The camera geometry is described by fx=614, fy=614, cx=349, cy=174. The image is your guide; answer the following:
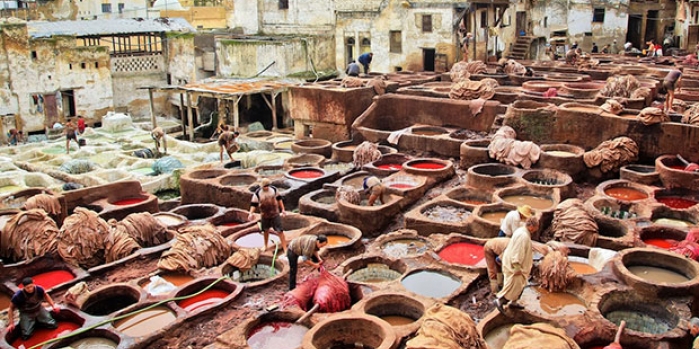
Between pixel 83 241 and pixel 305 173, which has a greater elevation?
pixel 305 173

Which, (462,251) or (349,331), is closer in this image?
(349,331)

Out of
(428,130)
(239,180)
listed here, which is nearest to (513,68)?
(428,130)

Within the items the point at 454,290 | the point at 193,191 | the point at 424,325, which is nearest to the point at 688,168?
the point at 454,290

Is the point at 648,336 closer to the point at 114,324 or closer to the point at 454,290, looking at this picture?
the point at 454,290

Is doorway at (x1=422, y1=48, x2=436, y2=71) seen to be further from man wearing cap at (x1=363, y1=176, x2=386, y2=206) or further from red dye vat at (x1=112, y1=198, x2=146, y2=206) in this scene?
red dye vat at (x1=112, y1=198, x2=146, y2=206)

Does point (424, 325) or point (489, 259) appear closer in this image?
point (424, 325)

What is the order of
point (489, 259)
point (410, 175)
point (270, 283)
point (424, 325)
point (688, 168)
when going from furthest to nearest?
1. point (410, 175)
2. point (688, 168)
3. point (270, 283)
4. point (489, 259)
5. point (424, 325)

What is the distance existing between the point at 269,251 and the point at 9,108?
20359 mm

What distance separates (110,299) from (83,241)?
143 cm

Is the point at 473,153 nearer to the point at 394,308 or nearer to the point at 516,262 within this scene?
the point at 394,308

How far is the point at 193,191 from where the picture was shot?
13.6 m

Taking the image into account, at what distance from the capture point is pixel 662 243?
924 centimetres

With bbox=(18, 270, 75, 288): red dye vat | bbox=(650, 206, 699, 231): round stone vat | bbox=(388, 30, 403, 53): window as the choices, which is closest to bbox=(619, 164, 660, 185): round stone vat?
bbox=(650, 206, 699, 231): round stone vat

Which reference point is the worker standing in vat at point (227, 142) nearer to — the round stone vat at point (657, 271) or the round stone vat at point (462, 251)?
the round stone vat at point (462, 251)
